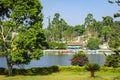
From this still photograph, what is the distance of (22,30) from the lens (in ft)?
114

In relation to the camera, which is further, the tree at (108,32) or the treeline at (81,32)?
the treeline at (81,32)

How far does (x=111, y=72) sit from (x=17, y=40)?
11367 mm

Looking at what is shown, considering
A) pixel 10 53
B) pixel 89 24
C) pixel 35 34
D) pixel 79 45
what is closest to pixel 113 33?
pixel 35 34

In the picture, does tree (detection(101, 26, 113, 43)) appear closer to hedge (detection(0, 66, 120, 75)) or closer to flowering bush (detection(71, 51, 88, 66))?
hedge (detection(0, 66, 120, 75))

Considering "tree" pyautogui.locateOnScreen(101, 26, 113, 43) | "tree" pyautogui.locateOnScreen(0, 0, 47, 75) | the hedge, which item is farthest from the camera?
the hedge

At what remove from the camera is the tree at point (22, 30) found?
111 ft

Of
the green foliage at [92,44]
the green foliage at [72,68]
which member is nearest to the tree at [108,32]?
the green foliage at [72,68]

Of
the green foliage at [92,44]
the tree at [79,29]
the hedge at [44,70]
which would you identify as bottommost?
the green foliage at [92,44]

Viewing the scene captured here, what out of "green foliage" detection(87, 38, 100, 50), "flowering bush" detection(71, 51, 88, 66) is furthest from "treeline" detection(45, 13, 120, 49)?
"flowering bush" detection(71, 51, 88, 66)

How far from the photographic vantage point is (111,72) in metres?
37.6

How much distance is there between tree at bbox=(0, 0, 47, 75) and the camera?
1329 inches

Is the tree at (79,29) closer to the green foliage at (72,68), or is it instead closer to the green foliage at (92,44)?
the green foliage at (92,44)

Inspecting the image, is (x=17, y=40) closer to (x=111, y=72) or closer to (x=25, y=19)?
(x=25, y=19)

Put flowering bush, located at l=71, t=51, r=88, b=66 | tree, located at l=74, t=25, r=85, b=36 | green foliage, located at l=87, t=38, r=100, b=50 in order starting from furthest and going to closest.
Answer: tree, located at l=74, t=25, r=85, b=36 < green foliage, located at l=87, t=38, r=100, b=50 < flowering bush, located at l=71, t=51, r=88, b=66
